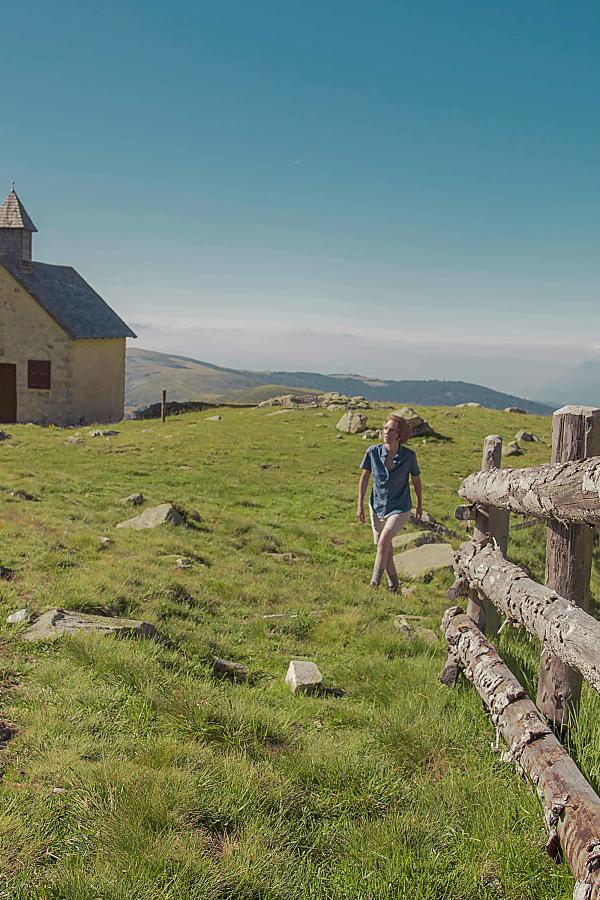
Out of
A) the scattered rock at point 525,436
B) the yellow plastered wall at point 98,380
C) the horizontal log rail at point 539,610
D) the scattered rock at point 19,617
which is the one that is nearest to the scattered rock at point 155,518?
the scattered rock at point 19,617

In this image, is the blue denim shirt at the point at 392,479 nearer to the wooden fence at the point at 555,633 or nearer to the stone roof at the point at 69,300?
the wooden fence at the point at 555,633

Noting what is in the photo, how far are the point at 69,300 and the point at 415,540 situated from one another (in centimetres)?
3138

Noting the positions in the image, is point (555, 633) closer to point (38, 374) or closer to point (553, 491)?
point (553, 491)

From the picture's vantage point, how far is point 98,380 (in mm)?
38906

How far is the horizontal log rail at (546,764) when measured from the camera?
3.30 metres

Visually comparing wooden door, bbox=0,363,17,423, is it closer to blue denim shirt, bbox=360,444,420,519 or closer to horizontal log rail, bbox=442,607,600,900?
blue denim shirt, bbox=360,444,420,519

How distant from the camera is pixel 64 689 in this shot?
5180 mm

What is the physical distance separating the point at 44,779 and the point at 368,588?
22.7 feet

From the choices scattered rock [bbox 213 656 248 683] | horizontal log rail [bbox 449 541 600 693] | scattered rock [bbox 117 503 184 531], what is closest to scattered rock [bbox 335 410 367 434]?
scattered rock [bbox 117 503 184 531]

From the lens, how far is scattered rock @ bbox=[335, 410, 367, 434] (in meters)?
30.1

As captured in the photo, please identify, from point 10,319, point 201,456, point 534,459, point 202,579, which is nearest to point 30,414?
point 10,319

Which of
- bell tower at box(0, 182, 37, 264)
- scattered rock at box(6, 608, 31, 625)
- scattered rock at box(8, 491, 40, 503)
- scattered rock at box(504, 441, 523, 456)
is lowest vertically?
scattered rock at box(6, 608, 31, 625)

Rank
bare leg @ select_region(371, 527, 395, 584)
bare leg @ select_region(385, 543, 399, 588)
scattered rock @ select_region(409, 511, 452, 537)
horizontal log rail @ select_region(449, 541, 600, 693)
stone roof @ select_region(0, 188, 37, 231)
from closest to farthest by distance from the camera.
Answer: horizontal log rail @ select_region(449, 541, 600, 693), bare leg @ select_region(371, 527, 395, 584), bare leg @ select_region(385, 543, 399, 588), scattered rock @ select_region(409, 511, 452, 537), stone roof @ select_region(0, 188, 37, 231)

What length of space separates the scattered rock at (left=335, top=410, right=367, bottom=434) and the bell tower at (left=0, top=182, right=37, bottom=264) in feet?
68.0
